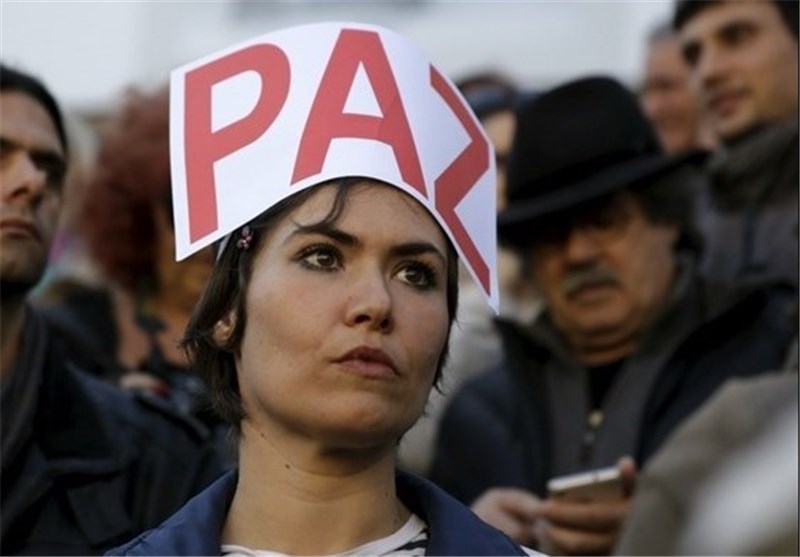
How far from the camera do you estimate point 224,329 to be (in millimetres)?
3197

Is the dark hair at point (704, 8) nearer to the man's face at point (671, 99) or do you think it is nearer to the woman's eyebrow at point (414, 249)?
the man's face at point (671, 99)

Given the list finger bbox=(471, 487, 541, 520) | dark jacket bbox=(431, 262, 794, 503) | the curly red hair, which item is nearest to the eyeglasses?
dark jacket bbox=(431, 262, 794, 503)

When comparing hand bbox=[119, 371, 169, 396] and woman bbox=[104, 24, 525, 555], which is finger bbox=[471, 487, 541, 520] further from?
woman bbox=[104, 24, 525, 555]

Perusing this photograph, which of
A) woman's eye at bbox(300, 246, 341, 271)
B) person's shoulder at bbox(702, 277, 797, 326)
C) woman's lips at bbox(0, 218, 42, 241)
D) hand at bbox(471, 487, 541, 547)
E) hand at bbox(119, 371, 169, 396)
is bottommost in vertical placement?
hand at bbox(471, 487, 541, 547)

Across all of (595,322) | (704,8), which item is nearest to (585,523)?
(595,322)

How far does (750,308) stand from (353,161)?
5.83 ft

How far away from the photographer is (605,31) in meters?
11.5

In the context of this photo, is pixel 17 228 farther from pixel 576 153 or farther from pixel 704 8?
pixel 704 8

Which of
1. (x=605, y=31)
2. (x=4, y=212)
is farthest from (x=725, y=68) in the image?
(x=605, y=31)

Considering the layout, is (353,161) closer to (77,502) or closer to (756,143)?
(77,502)

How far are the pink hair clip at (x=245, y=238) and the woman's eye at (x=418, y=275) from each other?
254 millimetres

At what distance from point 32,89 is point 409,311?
1775mm

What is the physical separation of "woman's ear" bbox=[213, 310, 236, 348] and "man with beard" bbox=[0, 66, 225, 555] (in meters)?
0.96

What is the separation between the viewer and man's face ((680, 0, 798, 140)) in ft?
17.1
